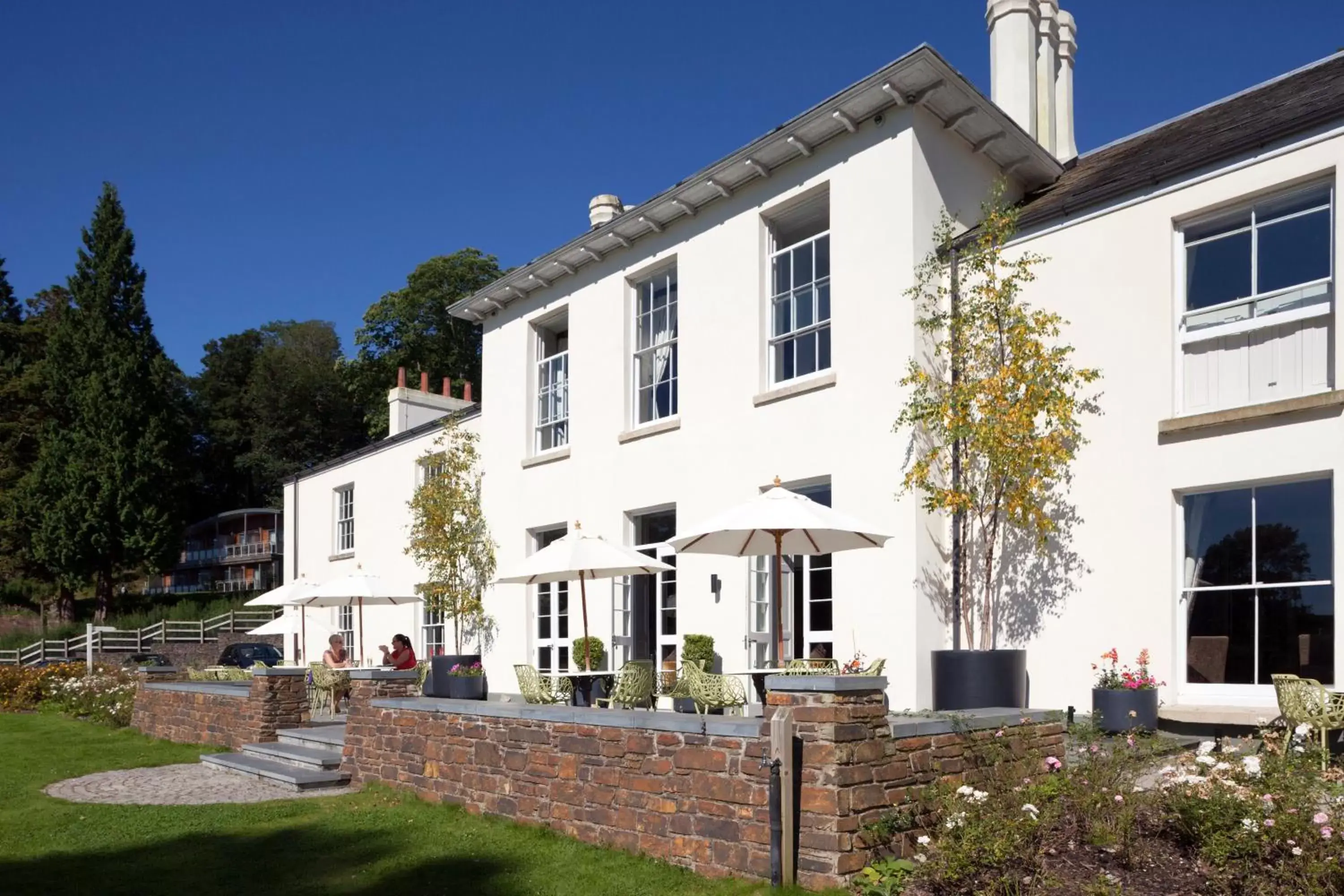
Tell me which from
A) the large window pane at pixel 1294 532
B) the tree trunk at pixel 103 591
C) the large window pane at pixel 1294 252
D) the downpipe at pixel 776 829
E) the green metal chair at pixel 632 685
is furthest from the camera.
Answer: the tree trunk at pixel 103 591

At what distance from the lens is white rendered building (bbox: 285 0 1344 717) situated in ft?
33.9

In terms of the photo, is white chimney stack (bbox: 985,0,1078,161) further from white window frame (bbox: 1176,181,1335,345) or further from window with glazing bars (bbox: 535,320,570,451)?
window with glazing bars (bbox: 535,320,570,451)

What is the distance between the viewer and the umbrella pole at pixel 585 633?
12.5 meters

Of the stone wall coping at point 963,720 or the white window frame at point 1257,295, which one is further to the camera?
the white window frame at point 1257,295

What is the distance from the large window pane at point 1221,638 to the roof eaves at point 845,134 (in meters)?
5.67

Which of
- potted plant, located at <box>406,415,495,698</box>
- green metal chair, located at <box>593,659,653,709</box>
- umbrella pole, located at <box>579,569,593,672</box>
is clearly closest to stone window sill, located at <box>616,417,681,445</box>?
umbrella pole, located at <box>579,569,593,672</box>

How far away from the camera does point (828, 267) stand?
45.5 ft

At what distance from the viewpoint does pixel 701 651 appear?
47.2ft

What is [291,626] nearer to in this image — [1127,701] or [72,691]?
[72,691]

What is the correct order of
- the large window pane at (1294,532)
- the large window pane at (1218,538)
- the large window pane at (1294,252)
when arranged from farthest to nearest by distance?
the large window pane at (1218,538), the large window pane at (1294,252), the large window pane at (1294,532)

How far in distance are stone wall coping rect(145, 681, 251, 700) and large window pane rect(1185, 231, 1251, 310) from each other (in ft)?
42.8

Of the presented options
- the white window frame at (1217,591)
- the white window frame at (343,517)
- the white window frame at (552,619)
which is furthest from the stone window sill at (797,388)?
the white window frame at (343,517)

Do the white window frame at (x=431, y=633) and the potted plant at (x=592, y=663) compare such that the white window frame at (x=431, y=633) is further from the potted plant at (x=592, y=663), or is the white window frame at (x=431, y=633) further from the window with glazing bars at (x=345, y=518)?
the potted plant at (x=592, y=663)

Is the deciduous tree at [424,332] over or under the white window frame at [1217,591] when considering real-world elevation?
over
